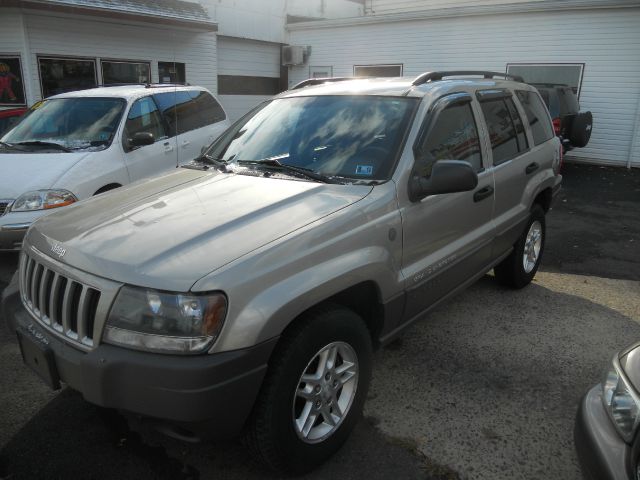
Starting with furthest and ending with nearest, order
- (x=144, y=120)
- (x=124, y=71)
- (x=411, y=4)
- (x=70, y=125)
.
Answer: (x=411, y=4) → (x=124, y=71) → (x=144, y=120) → (x=70, y=125)

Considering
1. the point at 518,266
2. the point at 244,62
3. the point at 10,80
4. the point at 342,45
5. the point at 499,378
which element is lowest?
the point at 499,378

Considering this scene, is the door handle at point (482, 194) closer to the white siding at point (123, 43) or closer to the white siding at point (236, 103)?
the white siding at point (123, 43)

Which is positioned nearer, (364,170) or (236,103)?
(364,170)

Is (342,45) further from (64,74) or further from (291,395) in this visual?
(291,395)

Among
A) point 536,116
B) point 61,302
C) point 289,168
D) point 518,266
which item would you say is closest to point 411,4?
point 536,116

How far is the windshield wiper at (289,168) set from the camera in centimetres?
297

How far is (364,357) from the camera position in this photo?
2.72m

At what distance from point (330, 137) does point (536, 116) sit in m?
2.62

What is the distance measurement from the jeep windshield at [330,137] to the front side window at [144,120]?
2.75 meters

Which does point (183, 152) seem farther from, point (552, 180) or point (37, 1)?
point (37, 1)

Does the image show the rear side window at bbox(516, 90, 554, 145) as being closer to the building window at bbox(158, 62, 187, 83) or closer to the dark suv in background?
the dark suv in background

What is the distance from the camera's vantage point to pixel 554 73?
1262cm

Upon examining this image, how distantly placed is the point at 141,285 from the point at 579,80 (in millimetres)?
13023

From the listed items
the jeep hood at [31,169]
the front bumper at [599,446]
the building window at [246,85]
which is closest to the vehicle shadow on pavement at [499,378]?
the front bumper at [599,446]
